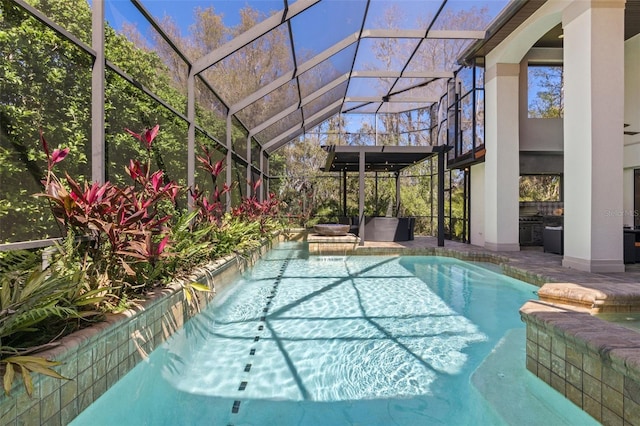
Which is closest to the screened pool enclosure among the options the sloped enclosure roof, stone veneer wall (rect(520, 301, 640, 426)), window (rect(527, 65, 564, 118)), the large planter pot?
the sloped enclosure roof

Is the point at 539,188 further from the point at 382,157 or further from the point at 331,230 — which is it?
the point at 331,230

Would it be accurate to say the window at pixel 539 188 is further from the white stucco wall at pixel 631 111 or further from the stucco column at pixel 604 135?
the stucco column at pixel 604 135

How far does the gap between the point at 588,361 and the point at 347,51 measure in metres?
9.12

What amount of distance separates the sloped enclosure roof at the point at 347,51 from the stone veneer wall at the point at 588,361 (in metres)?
6.34

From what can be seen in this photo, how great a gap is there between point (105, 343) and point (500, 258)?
743 cm

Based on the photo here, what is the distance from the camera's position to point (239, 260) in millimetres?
6406

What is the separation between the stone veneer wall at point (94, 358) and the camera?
5.94ft

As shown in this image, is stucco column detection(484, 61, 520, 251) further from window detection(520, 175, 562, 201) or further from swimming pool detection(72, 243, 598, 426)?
swimming pool detection(72, 243, 598, 426)

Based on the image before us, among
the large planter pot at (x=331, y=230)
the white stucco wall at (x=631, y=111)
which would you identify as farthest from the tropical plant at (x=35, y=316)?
the white stucco wall at (x=631, y=111)

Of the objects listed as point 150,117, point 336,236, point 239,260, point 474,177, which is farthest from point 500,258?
point 150,117

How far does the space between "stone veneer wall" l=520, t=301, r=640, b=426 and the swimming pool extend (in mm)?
109

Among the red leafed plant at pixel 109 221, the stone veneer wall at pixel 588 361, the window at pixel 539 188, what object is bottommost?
the stone veneer wall at pixel 588 361

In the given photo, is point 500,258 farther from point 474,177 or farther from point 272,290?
point 272,290

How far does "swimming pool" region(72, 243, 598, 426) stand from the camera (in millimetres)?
2340
